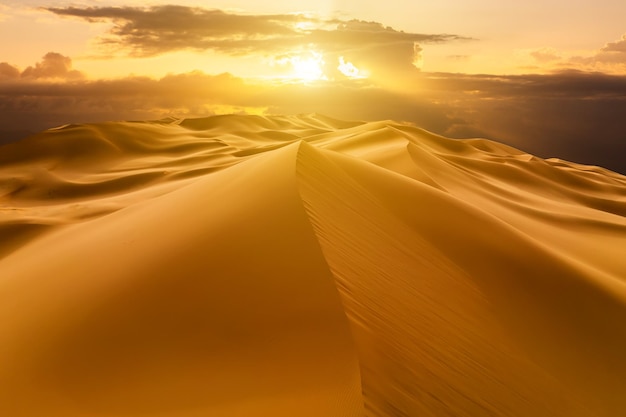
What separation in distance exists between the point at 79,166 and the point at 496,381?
20539 millimetres

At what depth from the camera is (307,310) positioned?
400 centimetres

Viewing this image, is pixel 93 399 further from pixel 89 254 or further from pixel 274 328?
pixel 89 254

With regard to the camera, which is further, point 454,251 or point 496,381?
point 454,251

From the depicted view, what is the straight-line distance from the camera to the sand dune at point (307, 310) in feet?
11.3

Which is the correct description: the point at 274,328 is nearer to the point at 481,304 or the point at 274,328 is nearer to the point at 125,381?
the point at 125,381

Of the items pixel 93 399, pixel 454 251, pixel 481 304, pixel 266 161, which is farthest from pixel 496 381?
pixel 266 161

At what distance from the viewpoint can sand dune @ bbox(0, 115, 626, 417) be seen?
343cm

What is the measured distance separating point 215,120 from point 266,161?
31198 millimetres

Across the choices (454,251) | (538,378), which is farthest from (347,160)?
(538,378)

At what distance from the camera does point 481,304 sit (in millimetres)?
5141

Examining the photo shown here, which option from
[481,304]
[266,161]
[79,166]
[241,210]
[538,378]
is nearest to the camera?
[538,378]

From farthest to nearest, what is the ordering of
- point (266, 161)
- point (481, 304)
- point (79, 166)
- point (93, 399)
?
point (79, 166) < point (266, 161) < point (481, 304) < point (93, 399)

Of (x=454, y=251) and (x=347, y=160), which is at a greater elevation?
(x=347, y=160)

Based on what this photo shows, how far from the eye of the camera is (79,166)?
841 inches
